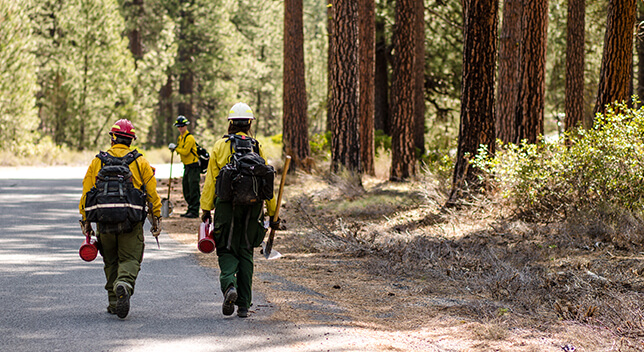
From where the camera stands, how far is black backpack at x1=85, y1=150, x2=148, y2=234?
5.98 metres

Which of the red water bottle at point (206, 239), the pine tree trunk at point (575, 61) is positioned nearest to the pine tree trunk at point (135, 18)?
the pine tree trunk at point (575, 61)

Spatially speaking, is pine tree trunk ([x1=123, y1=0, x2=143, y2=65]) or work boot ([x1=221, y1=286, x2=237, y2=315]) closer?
work boot ([x1=221, y1=286, x2=237, y2=315])

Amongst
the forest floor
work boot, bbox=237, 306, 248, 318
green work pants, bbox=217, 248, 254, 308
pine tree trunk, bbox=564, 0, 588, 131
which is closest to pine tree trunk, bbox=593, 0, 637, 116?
the forest floor

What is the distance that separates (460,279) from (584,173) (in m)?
3.10

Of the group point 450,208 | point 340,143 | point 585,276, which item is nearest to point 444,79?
point 340,143

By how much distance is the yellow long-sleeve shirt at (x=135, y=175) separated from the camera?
20.3ft

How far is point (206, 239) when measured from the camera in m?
6.13

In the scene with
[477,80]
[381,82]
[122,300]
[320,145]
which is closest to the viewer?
[122,300]

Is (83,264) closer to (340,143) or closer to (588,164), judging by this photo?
(588,164)

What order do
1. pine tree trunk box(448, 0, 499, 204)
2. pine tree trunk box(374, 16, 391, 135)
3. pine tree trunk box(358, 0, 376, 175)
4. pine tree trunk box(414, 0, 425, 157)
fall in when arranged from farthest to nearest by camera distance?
pine tree trunk box(374, 16, 391, 135) → pine tree trunk box(414, 0, 425, 157) → pine tree trunk box(358, 0, 376, 175) → pine tree trunk box(448, 0, 499, 204)

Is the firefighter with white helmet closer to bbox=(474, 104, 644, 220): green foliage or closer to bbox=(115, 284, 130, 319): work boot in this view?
bbox=(115, 284, 130, 319): work boot

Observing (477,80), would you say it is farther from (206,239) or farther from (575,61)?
(575,61)

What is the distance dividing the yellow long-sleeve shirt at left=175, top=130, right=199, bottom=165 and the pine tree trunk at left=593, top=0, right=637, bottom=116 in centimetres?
754

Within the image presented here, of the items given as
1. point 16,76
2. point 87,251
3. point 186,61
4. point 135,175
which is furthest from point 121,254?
point 186,61
